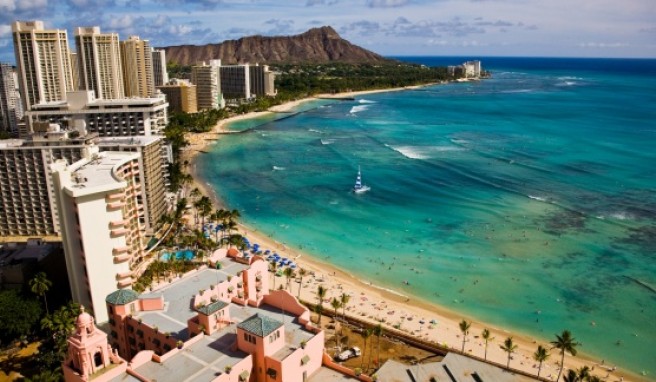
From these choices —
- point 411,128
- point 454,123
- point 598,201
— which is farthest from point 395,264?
point 454,123

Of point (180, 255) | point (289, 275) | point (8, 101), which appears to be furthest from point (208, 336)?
point (8, 101)

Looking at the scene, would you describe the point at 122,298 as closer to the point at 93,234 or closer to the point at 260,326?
the point at 93,234

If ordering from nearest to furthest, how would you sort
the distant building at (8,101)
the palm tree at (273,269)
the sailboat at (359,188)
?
the palm tree at (273,269), the sailboat at (359,188), the distant building at (8,101)

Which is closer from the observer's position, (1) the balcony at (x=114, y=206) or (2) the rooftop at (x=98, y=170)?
(1) the balcony at (x=114, y=206)

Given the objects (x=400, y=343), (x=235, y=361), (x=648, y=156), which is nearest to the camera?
(x=235, y=361)

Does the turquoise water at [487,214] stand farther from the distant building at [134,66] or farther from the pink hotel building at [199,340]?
the distant building at [134,66]

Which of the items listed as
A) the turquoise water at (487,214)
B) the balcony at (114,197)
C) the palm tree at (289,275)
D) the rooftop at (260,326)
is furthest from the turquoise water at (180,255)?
the rooftop at (260,326)

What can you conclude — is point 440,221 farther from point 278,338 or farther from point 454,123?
point 454,123
